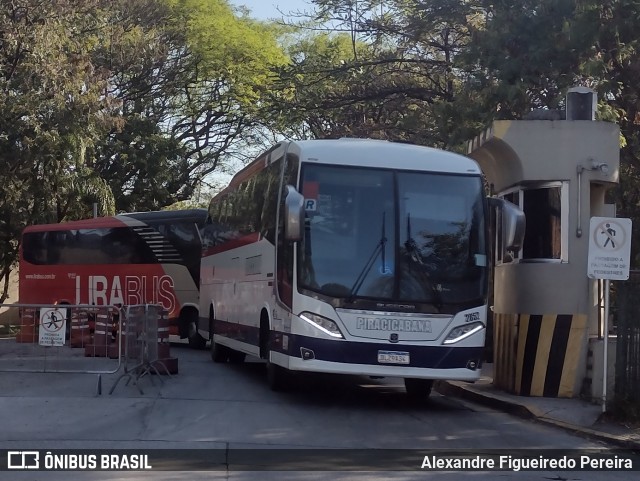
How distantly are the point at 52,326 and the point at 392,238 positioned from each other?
6258 mm

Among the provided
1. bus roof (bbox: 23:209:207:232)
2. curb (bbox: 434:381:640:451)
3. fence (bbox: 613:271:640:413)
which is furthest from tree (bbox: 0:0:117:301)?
fence (bbox: 613:271:640:413)

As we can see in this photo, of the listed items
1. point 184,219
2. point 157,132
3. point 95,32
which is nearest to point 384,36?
point 184,219

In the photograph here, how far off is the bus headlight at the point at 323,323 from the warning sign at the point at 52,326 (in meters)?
4.91

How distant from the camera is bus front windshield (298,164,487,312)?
12414 mm

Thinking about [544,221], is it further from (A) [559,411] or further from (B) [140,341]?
(B) [140,341]

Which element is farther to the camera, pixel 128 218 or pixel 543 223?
pixel 128 218

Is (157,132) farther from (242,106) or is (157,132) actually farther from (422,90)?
(422,90)

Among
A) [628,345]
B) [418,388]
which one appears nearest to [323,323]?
[418,388]

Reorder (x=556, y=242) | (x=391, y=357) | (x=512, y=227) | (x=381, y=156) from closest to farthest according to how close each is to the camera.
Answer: (x=391, y=357), (x=512, y=227), (x=381, y=156), (x=556, y=242)

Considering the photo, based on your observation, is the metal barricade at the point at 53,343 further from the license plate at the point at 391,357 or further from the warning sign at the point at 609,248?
the warning sign at the point at 609,248

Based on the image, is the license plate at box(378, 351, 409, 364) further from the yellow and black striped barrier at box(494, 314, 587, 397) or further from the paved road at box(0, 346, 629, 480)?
the yellow and black striped barrier at box(494, 314, 587, 397)

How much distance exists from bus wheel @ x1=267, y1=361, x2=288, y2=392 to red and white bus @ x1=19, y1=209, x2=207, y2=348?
11238 mm

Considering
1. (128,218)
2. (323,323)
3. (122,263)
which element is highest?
(128,218)

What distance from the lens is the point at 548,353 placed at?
13.9m
